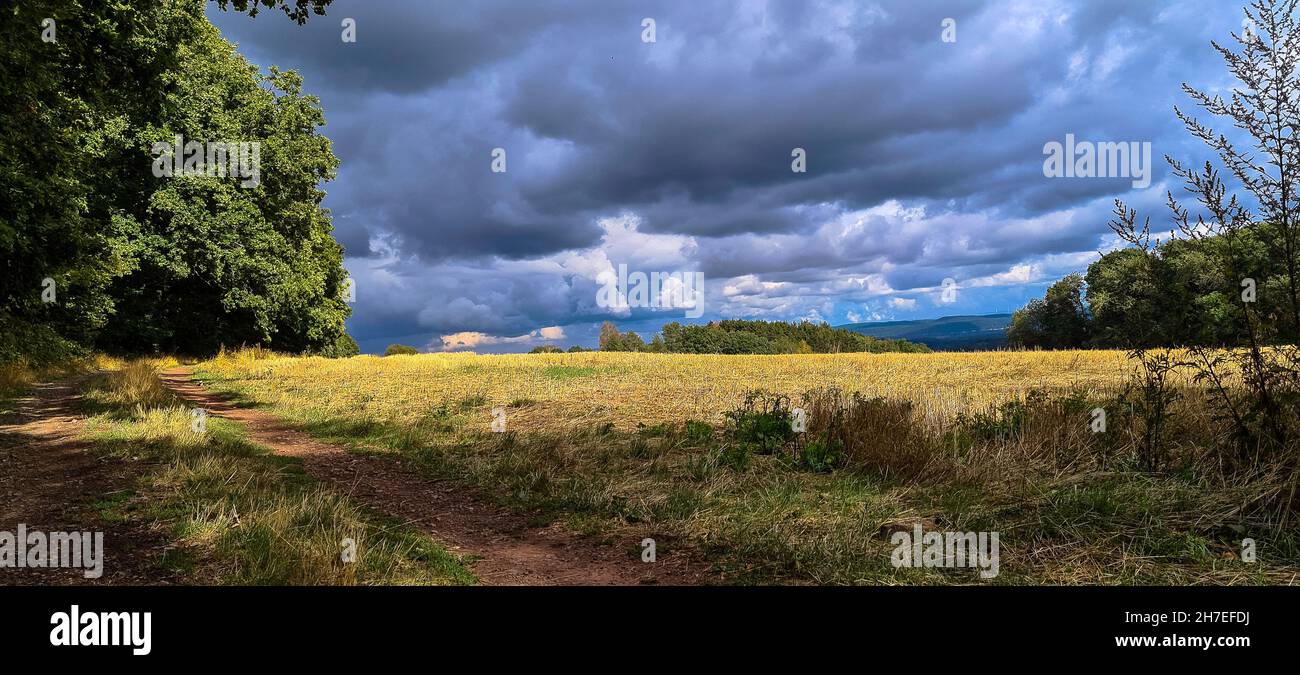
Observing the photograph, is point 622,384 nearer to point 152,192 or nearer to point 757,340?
point 152,192

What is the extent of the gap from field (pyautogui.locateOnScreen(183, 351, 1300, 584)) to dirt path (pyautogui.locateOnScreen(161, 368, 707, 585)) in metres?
0.28

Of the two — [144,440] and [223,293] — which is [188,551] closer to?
[144,440]

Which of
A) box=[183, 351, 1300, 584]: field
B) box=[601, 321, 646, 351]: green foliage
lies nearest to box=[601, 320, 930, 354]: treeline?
box=[601, 321, 646, 351]: green foliage

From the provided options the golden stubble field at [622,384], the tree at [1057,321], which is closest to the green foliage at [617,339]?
the tree at [1057,321]

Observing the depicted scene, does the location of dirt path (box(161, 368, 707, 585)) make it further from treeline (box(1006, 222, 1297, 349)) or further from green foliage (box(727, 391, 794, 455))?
treeline (box(1006, 222, 1297, 349))

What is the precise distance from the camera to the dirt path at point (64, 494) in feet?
16.3

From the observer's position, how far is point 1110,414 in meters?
8.59

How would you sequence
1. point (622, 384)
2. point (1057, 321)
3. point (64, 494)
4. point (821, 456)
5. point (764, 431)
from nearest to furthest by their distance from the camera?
point (64, 494) → point (821, 456) → point (764, 431) → point (622, 384) → point (1057, 321)

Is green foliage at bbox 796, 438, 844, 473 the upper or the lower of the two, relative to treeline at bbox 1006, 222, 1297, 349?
lower

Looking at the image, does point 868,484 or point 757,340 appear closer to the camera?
point 868,484

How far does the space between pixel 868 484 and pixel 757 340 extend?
100.0m

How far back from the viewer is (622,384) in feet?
70.4

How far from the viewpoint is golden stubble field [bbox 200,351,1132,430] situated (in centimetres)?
1434

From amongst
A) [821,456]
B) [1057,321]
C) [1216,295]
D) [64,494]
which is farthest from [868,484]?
[1057,321]
